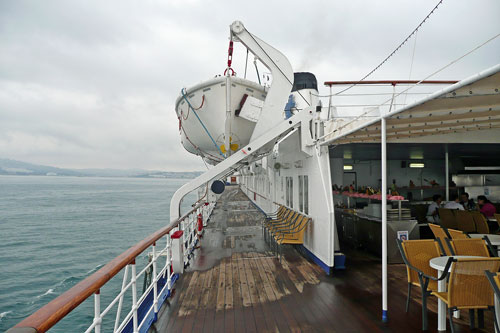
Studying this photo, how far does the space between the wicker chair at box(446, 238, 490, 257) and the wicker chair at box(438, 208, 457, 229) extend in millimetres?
2609

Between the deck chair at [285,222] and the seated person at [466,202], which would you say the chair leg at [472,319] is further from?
the seated person at [466,202]

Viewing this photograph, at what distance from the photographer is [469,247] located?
3064 mm

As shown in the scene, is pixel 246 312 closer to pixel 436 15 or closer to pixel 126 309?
pixel 436 15

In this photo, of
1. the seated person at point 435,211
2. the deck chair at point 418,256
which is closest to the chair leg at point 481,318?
the deck chair at point 418,256

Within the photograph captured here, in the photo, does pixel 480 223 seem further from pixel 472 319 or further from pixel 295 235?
pixel 295 235

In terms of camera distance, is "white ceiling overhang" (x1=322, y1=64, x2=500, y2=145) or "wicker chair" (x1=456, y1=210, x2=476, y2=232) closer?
"white ceiling overhang" (x1=322, y1=64, x2=500, y2=145)

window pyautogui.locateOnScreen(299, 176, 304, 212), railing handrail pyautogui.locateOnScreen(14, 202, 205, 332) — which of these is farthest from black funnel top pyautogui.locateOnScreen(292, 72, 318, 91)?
railing handrail pyautogui.locateOnScreen(14, 202, 205, 332)

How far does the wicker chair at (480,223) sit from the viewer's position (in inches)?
188

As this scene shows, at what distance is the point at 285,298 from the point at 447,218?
3.94 meters

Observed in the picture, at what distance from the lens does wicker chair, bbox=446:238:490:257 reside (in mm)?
3027

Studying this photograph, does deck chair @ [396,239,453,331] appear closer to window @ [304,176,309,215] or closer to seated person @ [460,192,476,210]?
window @ [304,176,309,215]

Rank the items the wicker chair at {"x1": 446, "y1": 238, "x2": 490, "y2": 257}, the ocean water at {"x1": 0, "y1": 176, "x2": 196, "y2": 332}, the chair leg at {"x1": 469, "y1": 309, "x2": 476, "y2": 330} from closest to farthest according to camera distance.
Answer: the chair leg at {"x1": 469, "y1": 309, "x2": 476, "y2": 330}
the wicker chair at {"x1": 446, "y1": 238, "x2": 490, "y2": 257}
the ocean water at {"x1": 0, "y1": 176, "x2": 196, "y2": 332}

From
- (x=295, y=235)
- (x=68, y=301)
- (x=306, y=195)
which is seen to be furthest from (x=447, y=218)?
(x=68, y=301)

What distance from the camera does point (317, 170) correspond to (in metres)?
4.63
